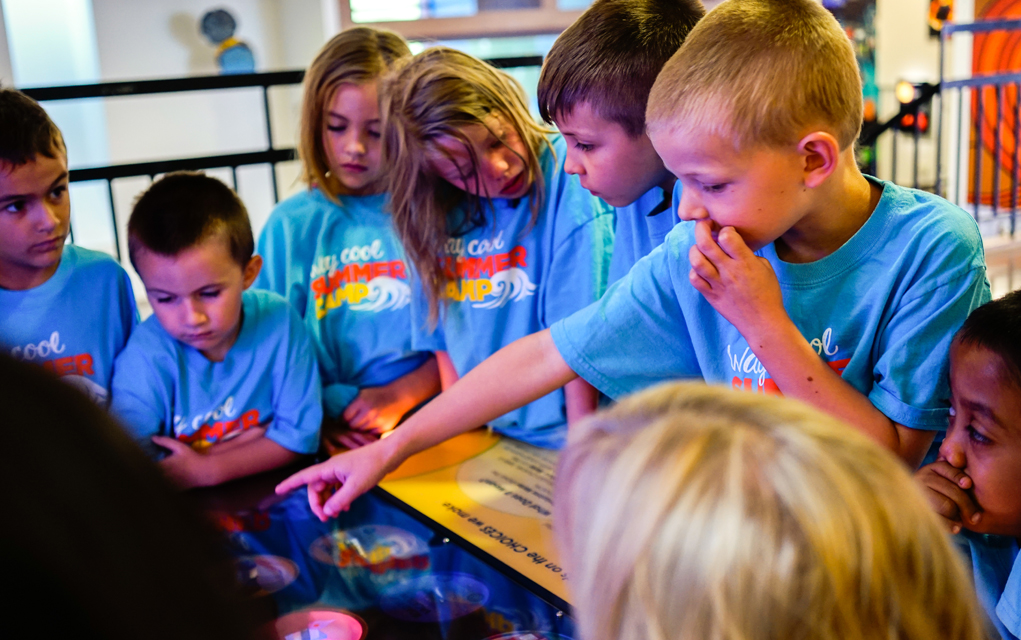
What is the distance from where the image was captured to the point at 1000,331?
745 millimetres

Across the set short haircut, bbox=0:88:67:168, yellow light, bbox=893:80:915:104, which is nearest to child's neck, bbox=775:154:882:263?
short haircut, bbox=0:88:67:168

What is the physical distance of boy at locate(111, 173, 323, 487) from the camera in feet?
4.09

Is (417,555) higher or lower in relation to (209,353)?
lower

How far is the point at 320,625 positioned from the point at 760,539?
1.98 feet

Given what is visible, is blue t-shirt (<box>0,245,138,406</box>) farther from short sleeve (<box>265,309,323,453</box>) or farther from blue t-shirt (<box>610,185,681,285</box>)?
blue t-shirt (<box>610,185,681,285</box>)

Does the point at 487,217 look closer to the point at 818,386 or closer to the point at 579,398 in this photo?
the point at 579,398

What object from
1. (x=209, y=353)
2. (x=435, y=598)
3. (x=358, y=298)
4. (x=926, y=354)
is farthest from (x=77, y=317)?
(x=926, y=354)

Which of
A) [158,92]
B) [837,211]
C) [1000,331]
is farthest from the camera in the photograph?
[158,92]

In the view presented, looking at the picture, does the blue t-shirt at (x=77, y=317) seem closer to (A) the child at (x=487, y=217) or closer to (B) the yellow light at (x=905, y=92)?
(A) the child at (x=487, y=217)

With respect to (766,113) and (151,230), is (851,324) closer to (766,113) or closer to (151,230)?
(766,113)

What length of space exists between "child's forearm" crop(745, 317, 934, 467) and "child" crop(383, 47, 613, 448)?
531 millimetres

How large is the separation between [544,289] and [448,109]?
34 centimetres

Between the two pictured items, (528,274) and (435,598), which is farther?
(528,274)

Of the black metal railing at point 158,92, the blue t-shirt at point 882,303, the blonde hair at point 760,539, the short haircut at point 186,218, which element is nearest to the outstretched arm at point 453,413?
the blue t-shirt at point 882,303
